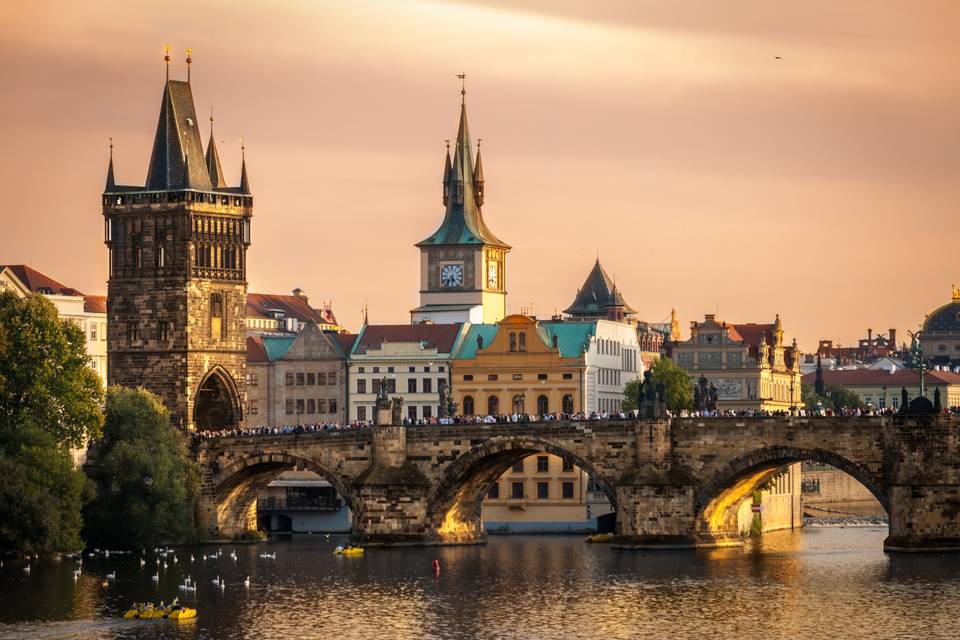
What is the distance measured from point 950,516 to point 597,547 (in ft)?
81.9

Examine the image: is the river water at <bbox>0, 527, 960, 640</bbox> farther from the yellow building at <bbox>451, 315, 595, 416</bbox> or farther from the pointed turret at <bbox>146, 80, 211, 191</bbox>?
the yellow building at <bbox>451, 315, 595, 416</bbox>

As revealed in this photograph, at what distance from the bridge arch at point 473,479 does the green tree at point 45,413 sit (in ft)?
61.7

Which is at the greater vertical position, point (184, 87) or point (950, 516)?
point (184, 87)

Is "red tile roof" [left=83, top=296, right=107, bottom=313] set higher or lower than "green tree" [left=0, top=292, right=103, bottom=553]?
higher

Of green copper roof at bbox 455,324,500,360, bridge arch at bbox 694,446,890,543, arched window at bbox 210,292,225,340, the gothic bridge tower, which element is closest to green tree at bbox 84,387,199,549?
the gothic bridge tower

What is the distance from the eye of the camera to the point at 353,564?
5305 inches

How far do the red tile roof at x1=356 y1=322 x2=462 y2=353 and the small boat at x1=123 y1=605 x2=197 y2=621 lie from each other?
72817mm

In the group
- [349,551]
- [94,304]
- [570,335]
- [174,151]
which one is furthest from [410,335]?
[349,551]

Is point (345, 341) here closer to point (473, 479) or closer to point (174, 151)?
point (174, 151)

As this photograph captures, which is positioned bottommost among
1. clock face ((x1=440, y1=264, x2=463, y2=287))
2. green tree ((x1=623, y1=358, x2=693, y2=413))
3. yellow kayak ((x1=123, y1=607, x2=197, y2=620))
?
yellow kayak ((x1=123, y1=607, x2=197, y2=620))

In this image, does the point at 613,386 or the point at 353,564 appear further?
the point at 613,386

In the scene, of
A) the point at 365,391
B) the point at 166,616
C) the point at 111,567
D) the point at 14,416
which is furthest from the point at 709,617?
the point at 365,391

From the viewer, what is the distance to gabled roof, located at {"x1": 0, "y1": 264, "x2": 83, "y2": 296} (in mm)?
163875

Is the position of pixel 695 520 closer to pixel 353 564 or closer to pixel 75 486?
pixel 353 564
